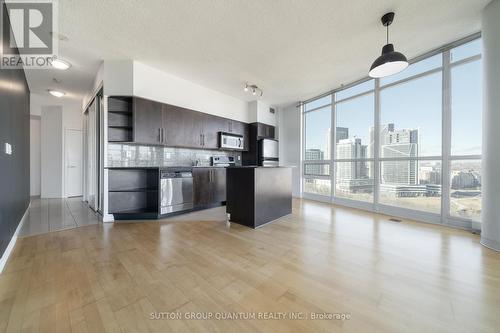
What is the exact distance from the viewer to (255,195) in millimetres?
3016

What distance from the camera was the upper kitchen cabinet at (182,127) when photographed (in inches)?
152

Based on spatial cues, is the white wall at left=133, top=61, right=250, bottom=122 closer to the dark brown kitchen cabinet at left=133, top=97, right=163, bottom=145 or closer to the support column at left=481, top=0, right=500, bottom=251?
the dark brown kitchen cabinet at left=133, top=97, right=163, bottom=145

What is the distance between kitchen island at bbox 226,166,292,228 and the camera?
119 inches

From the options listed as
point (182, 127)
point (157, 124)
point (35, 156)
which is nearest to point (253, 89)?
point (182, 127)

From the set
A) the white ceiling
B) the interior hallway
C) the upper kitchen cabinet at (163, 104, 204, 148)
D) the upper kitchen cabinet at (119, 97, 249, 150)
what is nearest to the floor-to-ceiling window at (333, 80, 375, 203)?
the white ceiling

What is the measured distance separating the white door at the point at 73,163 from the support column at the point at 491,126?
8.84m

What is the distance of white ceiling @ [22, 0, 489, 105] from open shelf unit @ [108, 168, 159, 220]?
208cm

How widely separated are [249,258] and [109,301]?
121 centimetres

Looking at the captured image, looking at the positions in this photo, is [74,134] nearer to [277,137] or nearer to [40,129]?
[40,129]

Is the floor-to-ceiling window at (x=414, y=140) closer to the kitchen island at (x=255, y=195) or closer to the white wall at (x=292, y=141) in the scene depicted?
the white wall at (x=292, y=141)

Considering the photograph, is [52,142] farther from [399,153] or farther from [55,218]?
[399,153]

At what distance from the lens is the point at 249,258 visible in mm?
2012

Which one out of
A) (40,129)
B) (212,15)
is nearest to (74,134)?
(40,129)

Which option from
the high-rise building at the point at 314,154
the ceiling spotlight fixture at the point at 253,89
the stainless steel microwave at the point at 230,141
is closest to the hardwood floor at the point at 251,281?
the stainless steel microwave at the point at 230,141
